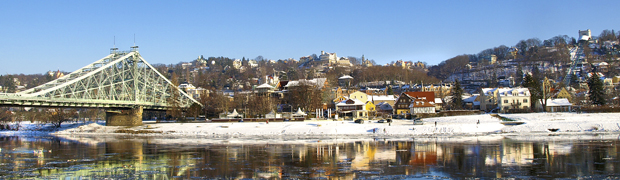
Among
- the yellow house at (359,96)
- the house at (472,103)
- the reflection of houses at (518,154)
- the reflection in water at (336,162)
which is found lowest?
the reflection in water at (336,162)

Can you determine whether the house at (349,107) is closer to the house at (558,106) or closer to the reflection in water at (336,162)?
the house at (558,106)

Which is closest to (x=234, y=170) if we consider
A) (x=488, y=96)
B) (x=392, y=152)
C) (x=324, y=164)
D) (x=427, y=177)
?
(x=324, y=164)

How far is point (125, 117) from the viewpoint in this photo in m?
64.0

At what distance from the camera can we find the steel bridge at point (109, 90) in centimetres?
5316

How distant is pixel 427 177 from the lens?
18094 mm

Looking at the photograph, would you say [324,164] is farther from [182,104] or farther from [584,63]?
[584,63]

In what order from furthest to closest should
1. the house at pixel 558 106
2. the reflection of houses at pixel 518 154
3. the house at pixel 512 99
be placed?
the house at pixel 512 99 < the house at pixel 558 106 < the reflection of houses at pixel 518 154

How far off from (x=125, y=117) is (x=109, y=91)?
18.7 ft

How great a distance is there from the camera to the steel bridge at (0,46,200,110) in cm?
5316

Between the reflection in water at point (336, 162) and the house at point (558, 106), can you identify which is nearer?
the reflection in water at point (336, 162)

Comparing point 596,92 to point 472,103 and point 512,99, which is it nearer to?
point 512,99

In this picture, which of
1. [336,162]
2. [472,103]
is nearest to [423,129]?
[336,162]

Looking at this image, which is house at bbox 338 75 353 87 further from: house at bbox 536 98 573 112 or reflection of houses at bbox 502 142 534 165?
reflection of houses at bbox 502 142 534 165

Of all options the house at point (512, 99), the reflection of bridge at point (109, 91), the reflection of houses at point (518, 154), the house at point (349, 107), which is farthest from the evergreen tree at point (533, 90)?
the reflection of bridge at point (109, 91)
